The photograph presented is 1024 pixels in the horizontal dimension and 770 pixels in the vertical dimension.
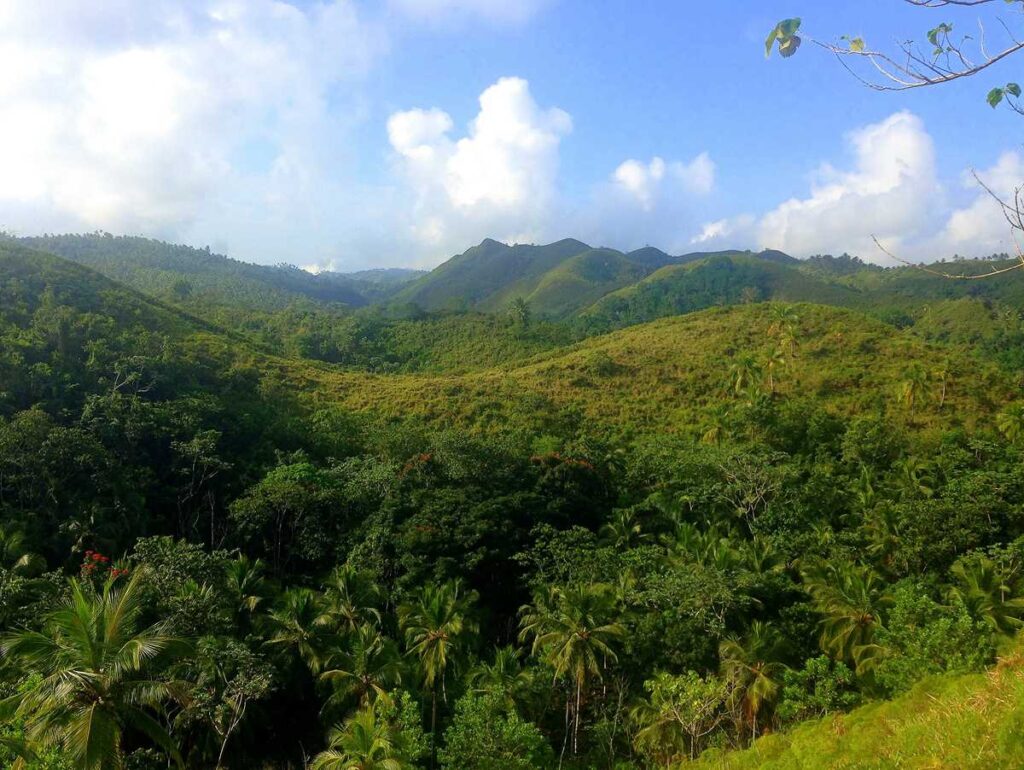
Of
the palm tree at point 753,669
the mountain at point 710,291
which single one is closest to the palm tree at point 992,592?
the palm tree at point 753,669

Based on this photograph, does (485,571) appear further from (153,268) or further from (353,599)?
(153,268)

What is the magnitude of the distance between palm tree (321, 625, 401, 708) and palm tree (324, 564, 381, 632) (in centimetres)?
163

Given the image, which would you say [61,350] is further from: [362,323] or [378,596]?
[362,323]

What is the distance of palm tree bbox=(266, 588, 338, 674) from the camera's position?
18.6 m

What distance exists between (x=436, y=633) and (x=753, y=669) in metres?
9.34

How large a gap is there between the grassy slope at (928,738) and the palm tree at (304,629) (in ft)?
38.8

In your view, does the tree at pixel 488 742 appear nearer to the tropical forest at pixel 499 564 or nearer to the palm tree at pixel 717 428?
the tropical forest at pixel 499 564

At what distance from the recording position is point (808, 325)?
61125 millimetres

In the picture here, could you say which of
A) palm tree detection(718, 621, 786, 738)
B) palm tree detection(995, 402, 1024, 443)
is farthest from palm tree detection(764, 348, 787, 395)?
palm tree detection(718, 621, 786, 738)

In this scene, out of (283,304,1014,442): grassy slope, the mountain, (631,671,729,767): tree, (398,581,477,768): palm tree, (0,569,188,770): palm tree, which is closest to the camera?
(0,569,188,770): palm tree

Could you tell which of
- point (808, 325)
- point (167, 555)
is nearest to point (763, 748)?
point (167, 555)

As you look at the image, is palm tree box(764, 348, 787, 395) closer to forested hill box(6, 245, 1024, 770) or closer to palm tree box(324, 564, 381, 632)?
forested hill box(6, 245, 1024, 770)

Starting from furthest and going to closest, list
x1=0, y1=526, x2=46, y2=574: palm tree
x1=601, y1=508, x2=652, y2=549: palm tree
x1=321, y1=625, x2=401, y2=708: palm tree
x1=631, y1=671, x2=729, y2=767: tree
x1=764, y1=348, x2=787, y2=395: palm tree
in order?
x1=764, y1=348, x2=787, y2=395: palm tree, x1=601, y1=508, x2=652, y2=549: palm tree, x1=0, y1=526, x2=46, y2=574: palm tree, x1=321, y1=625, x2=401, y2=708: palm tree, x1=631, y1=671, x2=729, y2=767: tree

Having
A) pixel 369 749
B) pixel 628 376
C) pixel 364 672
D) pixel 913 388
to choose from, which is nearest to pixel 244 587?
pixel 364 672
